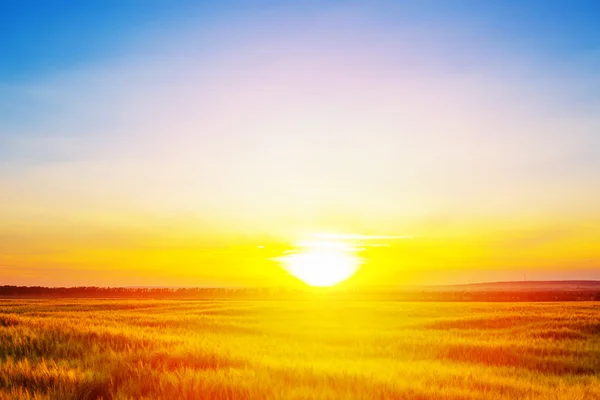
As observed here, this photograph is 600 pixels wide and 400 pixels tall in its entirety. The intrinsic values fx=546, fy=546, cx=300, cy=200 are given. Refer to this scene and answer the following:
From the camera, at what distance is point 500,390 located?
8.41 m

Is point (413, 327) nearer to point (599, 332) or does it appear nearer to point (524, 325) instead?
point (524, 325)

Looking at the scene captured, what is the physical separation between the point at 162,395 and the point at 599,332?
70.5 feet

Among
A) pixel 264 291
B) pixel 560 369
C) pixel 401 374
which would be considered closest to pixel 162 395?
pixel 401 374

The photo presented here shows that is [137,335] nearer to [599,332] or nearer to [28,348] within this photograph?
[28,348]

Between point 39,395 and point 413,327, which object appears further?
point 413,327

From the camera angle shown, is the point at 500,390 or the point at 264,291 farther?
the point at 264,291

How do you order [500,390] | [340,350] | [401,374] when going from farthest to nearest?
1. [340,350]
2. [401,374]
3. [500,390]

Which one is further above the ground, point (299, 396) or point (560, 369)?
point (299, 396)

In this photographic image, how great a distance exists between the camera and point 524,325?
25.2 m

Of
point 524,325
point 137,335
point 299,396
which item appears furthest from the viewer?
point 524,325

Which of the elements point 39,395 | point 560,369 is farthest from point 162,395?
point 560,369

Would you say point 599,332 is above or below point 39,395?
below

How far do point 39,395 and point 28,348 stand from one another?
15.6ft

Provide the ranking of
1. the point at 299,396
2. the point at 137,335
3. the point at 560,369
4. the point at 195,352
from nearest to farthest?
the point at 299,396, the point at 195,352, the point at 137,335, the point at 560,369
